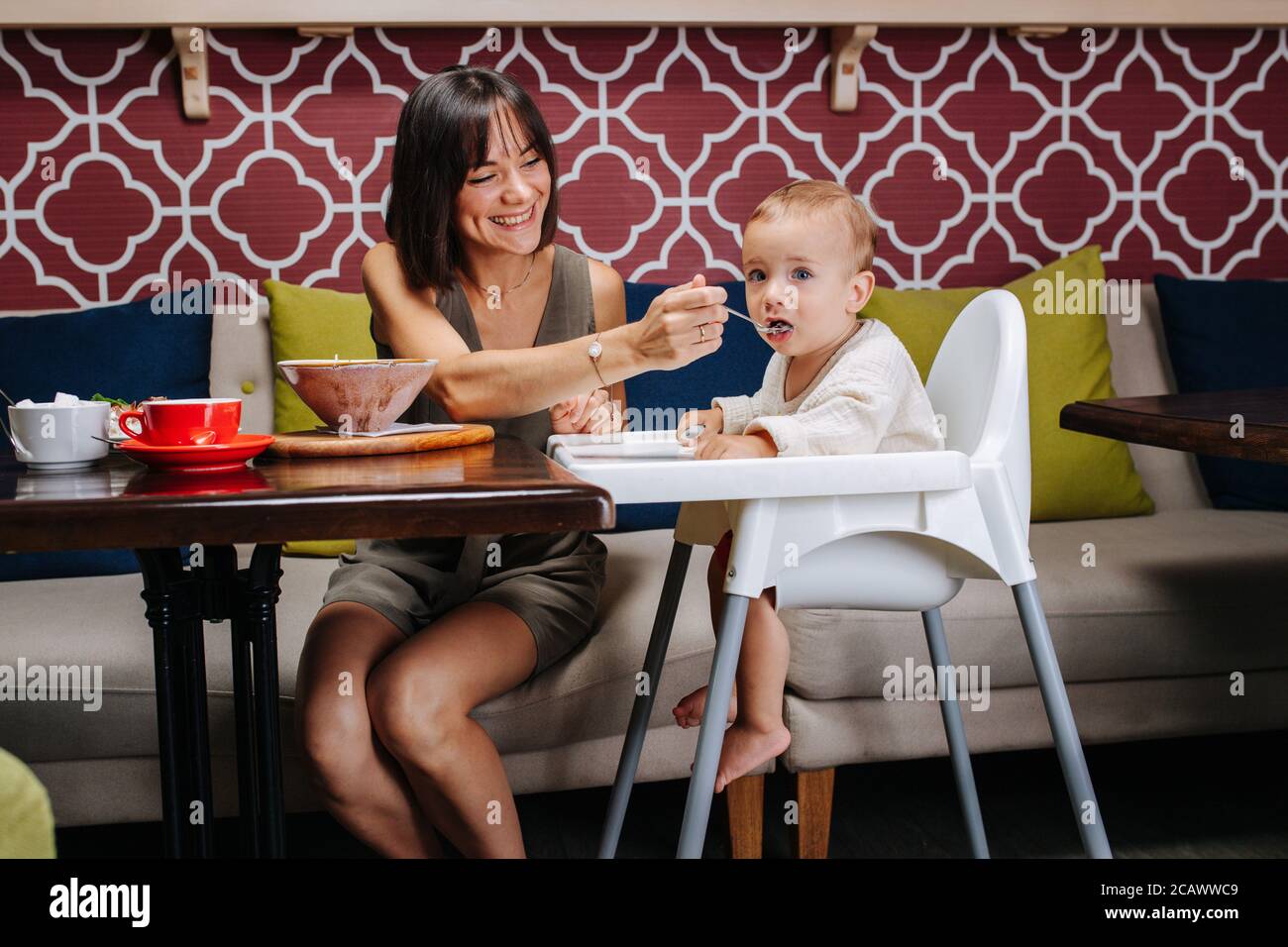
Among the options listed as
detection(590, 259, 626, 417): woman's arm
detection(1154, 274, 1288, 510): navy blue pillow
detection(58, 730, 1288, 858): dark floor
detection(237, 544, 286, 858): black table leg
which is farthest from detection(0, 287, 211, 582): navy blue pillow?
detection(1154, 274, 1288, 510): navy blue pillow

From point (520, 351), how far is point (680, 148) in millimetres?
1297

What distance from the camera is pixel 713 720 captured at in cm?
114

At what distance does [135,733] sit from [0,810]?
1156mm

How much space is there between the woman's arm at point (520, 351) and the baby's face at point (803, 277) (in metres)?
0.09

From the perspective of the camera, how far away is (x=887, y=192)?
2.58m

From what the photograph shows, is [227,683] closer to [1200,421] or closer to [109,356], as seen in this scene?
[109,356]

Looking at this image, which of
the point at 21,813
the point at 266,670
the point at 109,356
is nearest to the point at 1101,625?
the point at 266,670

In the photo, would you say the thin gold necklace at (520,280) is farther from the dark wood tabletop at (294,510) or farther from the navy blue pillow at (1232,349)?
the navy blue pillow at (1232,349)

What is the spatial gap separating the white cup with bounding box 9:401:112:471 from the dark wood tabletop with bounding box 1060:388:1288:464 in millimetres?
1189

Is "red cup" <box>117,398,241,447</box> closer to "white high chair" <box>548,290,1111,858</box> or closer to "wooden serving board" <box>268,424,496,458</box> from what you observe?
"wooden serving board" <box>268,424,496,458</box>

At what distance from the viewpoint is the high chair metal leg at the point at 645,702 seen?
1426mm

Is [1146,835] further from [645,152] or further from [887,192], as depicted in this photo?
[645,152]
